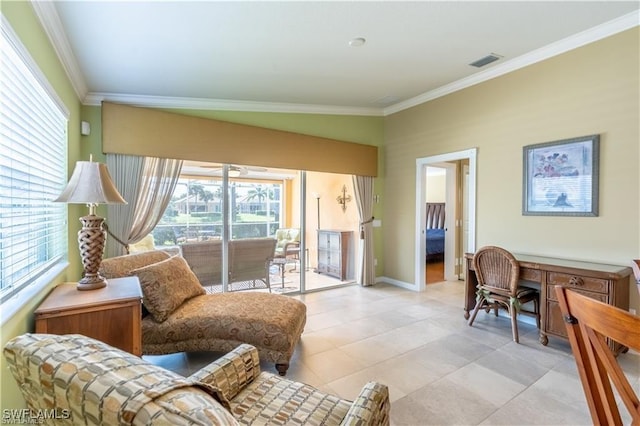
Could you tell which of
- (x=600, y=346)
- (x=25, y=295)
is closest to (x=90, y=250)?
(x=25, y=295)

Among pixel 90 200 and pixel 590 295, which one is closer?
pixel 90 200

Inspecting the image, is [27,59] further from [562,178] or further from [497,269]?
[562,178]

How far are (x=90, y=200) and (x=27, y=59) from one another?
2.88 feet

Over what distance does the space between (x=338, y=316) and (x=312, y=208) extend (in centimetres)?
199

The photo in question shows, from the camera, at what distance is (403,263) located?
527 cm

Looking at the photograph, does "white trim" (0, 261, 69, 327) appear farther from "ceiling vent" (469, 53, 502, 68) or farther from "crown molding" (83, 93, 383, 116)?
"ceiling vent" (469, 53, 502, 68)

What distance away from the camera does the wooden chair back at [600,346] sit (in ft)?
2.83

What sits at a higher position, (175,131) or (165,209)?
(175,131)

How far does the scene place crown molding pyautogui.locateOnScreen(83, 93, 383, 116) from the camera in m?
3.75

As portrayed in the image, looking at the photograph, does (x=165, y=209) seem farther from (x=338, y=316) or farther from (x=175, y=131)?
(x=338, y=316)

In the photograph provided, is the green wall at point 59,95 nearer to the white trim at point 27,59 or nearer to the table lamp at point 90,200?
the white trim at point 27,59

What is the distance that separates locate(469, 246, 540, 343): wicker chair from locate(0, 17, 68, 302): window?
12.8 ft

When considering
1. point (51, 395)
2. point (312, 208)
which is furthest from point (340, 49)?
point (51, 395)

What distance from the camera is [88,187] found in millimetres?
2146
